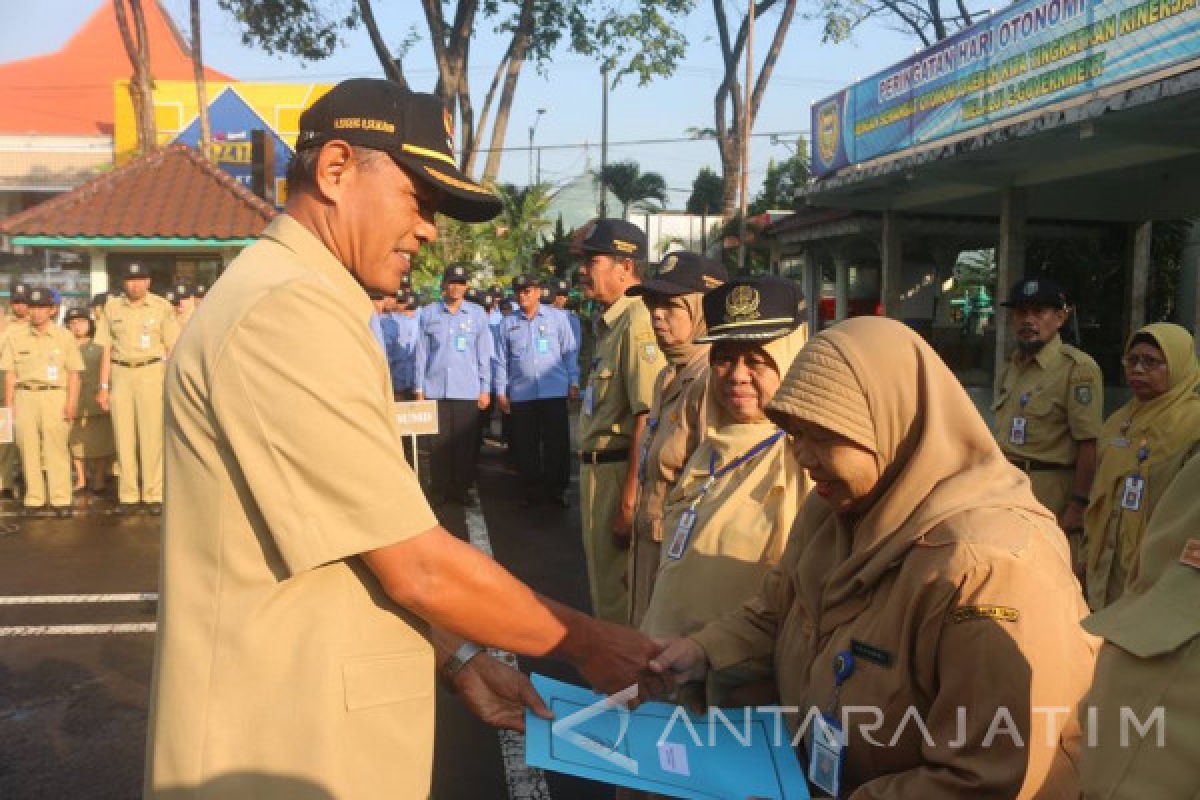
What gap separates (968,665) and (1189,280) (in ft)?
46.5

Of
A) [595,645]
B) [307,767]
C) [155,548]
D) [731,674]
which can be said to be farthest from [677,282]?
[155,548]

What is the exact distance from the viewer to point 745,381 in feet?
9.80

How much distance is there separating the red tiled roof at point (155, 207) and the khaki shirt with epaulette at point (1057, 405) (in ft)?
29.1

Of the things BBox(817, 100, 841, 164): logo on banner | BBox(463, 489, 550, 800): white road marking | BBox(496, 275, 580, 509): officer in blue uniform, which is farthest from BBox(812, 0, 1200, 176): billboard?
BBox(463, 489, 550, 800): white road marking

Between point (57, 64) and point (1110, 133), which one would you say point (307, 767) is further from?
point (57, 64)

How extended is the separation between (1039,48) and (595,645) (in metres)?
9.01

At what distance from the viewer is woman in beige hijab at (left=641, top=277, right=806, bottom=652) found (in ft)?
8.70

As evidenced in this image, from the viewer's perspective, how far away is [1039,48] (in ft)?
29.6

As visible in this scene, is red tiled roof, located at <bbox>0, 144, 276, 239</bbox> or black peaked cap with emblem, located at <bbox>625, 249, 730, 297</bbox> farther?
red tiled roof, located at <bbox>0, 144, 276, 239</bbox>

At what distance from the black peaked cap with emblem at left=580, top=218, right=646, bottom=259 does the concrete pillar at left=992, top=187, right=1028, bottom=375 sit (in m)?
7.37

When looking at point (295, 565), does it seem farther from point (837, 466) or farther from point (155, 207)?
point (155, 207)

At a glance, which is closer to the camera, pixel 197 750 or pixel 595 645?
pixel 197 750

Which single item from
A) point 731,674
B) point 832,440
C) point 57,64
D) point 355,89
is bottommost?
point 731,674

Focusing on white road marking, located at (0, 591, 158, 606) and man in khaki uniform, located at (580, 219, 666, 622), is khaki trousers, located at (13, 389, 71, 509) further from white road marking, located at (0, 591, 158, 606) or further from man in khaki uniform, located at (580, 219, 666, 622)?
man in khaki uniform, located at (580, 219, 666, 622)
